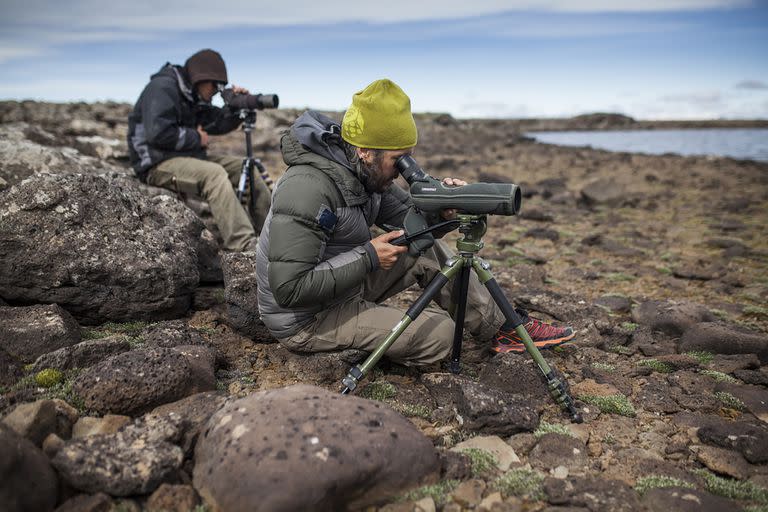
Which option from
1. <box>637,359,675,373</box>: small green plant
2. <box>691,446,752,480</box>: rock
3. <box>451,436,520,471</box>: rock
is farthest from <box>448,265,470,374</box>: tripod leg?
<box>637,359,675,373</box>: small green plant

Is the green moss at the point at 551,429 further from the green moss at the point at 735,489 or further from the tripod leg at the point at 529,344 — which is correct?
the green moss at the point at 735,489

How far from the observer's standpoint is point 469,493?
3811 mm

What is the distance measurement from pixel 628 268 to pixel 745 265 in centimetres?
235

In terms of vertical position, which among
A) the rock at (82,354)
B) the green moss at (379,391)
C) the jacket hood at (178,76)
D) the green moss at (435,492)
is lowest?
the green moss at (435,492)

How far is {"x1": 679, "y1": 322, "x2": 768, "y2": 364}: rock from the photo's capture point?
243 inches

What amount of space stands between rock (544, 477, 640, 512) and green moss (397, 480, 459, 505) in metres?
0.66

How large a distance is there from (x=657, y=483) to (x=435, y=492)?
5.22 ft

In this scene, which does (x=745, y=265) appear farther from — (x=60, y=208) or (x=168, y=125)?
(x=60, y=208)

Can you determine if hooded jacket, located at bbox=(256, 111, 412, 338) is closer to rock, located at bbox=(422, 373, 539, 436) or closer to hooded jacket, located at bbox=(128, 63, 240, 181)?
rock, located at bbox=(422, 373, 539, 436)

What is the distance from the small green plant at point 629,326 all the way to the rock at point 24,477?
6.27m

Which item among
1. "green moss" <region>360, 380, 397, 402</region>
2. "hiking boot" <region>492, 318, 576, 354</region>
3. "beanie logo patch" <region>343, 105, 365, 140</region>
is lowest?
"green moss" <region>360, 380, 397, 402</region>

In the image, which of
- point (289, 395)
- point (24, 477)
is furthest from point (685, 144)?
point (24, 477)

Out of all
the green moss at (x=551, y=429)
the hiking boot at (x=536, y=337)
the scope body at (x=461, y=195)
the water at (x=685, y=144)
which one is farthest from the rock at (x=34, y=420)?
the water at (x=685, y=144)

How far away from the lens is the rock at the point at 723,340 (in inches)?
243
